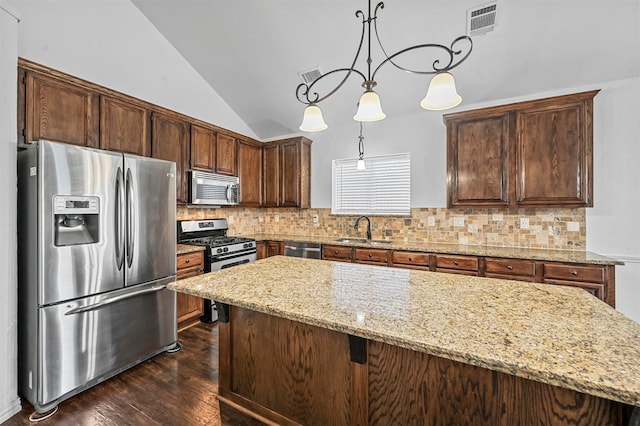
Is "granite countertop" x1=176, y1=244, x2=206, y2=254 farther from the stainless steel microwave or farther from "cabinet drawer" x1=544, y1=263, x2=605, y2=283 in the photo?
"cabinet drawer" x1=544, y1=263, x2=605, y2=283

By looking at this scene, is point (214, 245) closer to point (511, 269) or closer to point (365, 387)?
point (365, 387)

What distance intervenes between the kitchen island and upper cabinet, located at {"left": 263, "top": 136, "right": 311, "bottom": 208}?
2.75 metres

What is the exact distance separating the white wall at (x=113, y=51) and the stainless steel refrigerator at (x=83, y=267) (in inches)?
51.9

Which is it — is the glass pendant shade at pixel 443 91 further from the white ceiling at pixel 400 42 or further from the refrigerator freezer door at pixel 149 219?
the refrigerator freezer door at pixel 149 219

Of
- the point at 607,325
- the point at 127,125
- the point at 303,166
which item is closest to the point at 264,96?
the point at 303,166

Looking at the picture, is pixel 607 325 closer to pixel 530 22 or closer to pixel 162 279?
pixel 530 22

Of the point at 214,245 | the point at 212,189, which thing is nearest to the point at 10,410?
the point at 214,245

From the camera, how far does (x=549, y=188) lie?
9.61 feet

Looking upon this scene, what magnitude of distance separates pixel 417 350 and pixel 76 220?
2477mm

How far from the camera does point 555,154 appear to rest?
9.50 feet

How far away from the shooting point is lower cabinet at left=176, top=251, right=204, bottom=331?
3.12 metres

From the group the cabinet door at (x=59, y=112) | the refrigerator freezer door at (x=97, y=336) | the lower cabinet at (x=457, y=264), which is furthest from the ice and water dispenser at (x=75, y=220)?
the lower cabinet at (x=457, y=264)

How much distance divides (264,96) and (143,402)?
3718 mm

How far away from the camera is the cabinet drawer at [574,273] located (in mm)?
2520
